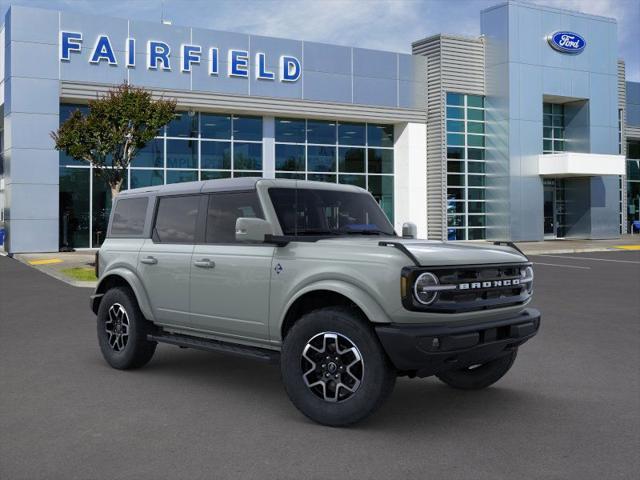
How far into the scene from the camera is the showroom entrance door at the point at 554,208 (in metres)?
35.8

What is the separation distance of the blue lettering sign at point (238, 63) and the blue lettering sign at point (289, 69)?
159 centimetres

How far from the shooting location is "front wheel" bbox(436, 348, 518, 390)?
6051 mm

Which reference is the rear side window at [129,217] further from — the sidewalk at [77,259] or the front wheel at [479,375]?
the sidewalk at [77,259]

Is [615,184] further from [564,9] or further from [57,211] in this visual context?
[57,211]

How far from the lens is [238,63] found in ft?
93.0

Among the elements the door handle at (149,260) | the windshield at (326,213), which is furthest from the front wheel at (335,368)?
the door handle at (149,260)

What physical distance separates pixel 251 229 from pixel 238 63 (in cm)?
2422

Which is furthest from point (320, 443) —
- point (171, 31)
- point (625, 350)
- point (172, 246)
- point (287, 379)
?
point (171, 31)

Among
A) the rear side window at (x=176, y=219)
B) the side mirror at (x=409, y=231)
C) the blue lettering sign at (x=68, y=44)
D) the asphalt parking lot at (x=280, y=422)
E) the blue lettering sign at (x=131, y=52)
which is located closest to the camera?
the asphalt parking lot at (x=280, y=422)

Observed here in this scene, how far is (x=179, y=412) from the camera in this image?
5449 millimetres

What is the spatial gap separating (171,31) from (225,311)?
23.3 metres

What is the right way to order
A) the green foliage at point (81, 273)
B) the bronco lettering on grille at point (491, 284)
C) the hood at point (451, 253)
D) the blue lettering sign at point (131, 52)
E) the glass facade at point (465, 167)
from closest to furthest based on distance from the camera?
the hood at point (451, 253), the bronco lettering on grille at point (491, 284), the green foliage at point (81, 273), the blue lettering sign at point (131, 52), the glass facade at point (465, 167)

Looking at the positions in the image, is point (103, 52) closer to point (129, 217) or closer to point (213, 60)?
point (213, 60)

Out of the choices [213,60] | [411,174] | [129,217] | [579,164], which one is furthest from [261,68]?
[129,217]
